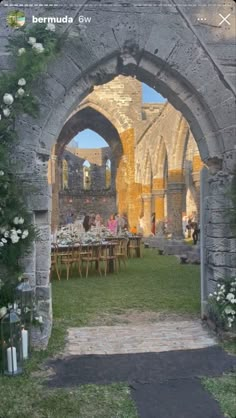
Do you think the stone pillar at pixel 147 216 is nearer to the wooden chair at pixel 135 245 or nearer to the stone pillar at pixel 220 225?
the wooden chair at pixel 135 245

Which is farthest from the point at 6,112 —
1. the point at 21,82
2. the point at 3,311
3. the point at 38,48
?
the point at 3,311

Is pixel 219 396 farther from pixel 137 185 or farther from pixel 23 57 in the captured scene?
pixel 137 185

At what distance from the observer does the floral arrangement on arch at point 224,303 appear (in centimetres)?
485

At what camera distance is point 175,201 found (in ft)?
54.3

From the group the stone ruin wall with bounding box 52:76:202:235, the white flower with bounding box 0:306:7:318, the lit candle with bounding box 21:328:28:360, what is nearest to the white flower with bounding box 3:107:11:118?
the white flower with bounding box 0:306:7:318

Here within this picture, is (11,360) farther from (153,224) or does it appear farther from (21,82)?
(153,224)

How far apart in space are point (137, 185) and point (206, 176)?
1802cm

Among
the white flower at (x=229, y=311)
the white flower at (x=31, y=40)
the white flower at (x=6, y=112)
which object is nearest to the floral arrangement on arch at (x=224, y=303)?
the white flower at (x=229, y=311)

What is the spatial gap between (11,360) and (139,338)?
1751 millimetres

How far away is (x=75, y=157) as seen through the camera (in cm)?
3462

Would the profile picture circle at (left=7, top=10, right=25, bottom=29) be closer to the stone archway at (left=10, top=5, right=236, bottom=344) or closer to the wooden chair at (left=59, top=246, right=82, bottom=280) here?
the stone archway at (left=10, top=5, right=236, bottom=344)

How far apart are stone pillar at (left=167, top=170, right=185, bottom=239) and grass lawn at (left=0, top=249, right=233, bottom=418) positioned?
2.89m

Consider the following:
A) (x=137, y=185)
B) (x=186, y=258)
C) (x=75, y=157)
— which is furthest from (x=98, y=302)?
(x=75, y=157)

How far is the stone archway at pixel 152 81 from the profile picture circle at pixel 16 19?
22.9 inches
